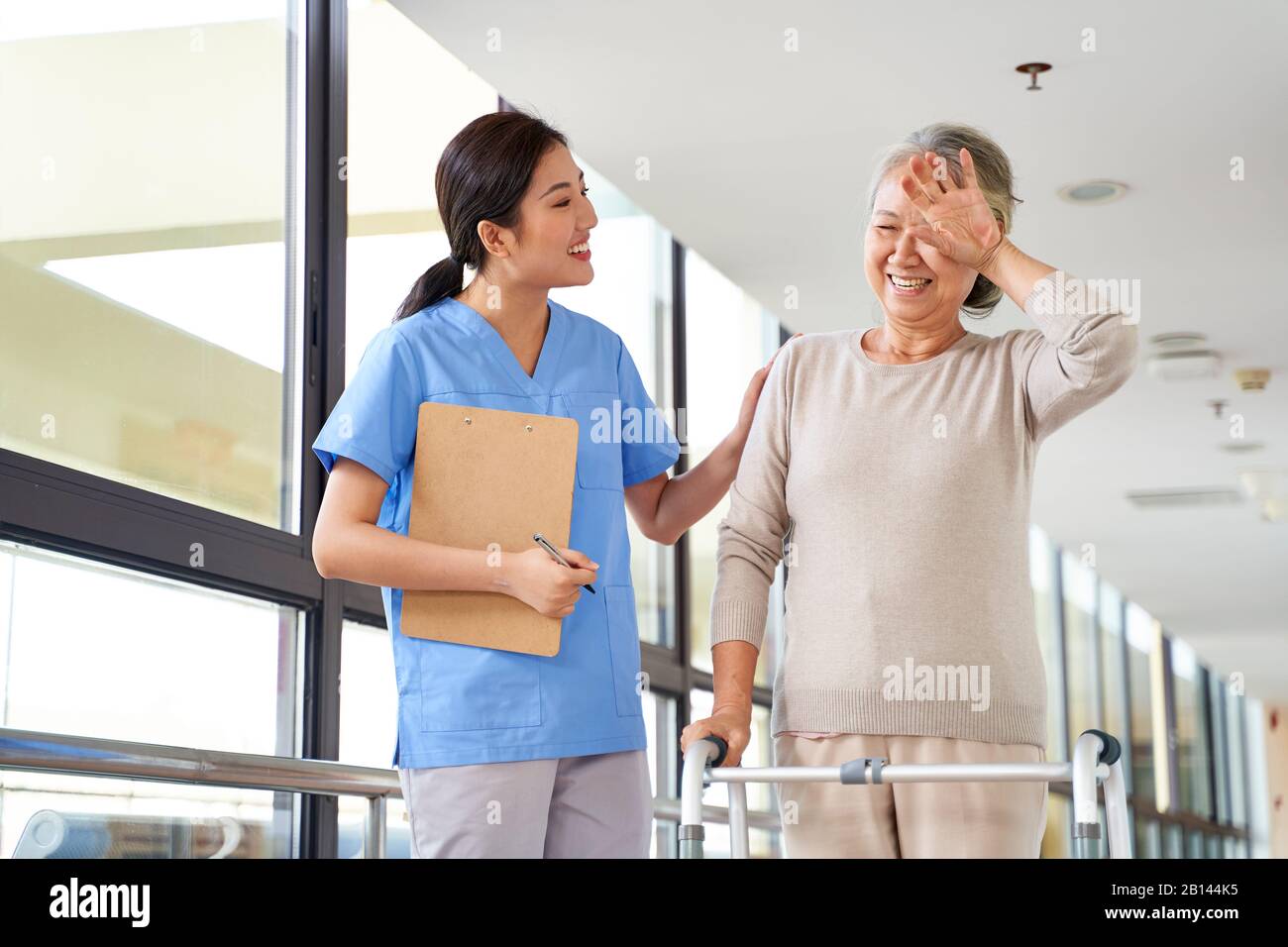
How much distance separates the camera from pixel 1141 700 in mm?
12492

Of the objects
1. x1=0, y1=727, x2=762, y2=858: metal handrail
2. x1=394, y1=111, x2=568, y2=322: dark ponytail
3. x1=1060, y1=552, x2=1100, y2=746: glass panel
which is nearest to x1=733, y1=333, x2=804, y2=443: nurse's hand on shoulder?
x1=394, y1=111, x2=568, y2=322: dark ponytail

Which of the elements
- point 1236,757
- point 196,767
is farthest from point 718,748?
point 1236,757

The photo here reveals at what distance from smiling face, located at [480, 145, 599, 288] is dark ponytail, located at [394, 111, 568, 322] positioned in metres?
0.01

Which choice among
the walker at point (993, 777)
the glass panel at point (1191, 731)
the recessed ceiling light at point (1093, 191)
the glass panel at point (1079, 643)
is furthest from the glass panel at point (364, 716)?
the glass panel at point (1191, 731)

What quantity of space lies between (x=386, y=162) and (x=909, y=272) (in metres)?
2.00

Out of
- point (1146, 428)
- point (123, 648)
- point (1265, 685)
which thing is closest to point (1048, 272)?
point (123, 648)

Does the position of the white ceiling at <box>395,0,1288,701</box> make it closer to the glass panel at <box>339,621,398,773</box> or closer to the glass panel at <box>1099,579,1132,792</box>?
the glass panel at <box>339,621,398,773</box>

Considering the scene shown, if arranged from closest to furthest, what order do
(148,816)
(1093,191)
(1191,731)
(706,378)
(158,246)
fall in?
(148,816)
(158,246)
(1093,191)
(706,378)
(1191,731)

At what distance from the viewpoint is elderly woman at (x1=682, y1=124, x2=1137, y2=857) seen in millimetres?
1445

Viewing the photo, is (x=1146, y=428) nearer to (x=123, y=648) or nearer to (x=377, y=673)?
(x=377, y=673)

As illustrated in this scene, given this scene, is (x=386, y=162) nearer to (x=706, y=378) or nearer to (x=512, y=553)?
(x=512, y=553)

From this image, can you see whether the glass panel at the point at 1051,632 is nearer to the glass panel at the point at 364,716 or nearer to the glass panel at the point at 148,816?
the glass panel at the point at 364,716

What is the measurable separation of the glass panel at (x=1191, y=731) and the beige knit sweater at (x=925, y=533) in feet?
41.2

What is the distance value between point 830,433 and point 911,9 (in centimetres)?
186
